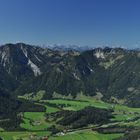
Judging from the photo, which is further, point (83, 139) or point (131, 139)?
point (83, 139)

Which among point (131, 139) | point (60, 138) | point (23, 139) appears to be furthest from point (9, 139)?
point (131, 139)

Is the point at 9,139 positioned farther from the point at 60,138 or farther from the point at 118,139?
the point at 118,139

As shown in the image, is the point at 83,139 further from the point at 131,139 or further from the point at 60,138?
the point at 131,139

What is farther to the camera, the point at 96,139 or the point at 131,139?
the point at 96,139

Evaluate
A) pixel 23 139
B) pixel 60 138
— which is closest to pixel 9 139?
pixel 23 139

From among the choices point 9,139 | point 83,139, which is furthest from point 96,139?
point 9,139

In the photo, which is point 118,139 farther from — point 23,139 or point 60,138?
point 23,139
